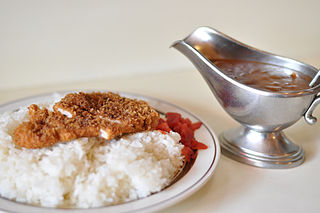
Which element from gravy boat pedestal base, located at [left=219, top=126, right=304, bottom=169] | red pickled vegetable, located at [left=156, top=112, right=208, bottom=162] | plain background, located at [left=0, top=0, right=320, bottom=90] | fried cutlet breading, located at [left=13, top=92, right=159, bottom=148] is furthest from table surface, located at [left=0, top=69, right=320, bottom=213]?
plain background, located at [left=0, top=0, right=320, bottom=90]

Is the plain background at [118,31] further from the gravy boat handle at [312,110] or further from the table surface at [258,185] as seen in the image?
the gravy boat handle at [312,110]

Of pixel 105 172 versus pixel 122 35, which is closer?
pixel 105 172

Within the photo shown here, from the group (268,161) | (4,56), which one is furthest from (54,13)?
(268,161)

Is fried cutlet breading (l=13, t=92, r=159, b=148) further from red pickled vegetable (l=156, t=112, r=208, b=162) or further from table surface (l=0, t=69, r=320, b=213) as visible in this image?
table surface (l=0, t=69, r=320, b=213)

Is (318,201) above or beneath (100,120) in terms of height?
beneath

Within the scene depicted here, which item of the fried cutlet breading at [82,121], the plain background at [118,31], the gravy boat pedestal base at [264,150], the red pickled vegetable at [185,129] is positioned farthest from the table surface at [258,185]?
the plain background at [118,31]

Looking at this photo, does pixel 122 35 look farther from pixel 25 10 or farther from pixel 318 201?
pixel 318 201

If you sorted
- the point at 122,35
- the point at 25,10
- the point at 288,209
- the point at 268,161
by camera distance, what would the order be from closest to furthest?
the point at 288,209 < the point at 268,161 < the point at 25,10 < the point at 122,35
